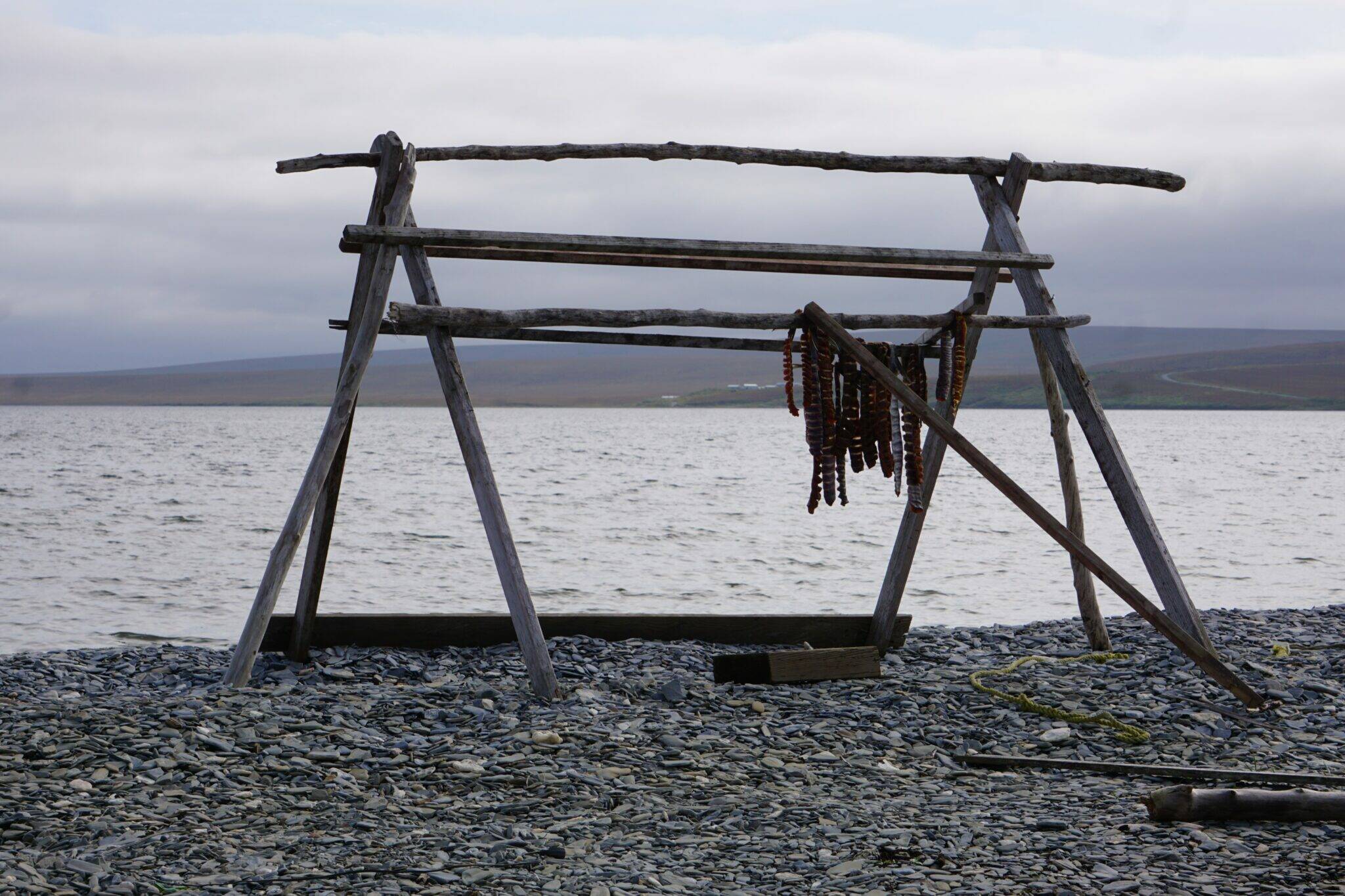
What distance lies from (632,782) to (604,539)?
18.4 m

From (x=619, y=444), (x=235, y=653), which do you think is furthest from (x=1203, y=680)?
(x=619, y=444)

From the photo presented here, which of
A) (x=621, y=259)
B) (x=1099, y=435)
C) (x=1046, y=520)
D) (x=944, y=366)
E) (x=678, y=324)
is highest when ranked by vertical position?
(x=621, y=259)

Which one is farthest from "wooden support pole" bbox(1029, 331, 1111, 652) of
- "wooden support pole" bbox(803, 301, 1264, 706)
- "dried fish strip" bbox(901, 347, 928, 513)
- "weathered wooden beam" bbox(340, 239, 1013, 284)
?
"weathered wooden beam" bbox(340, 239, 1013, 284)

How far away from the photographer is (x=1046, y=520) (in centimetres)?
686

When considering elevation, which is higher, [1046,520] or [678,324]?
[678,324]

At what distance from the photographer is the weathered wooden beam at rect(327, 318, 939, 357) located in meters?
7.32

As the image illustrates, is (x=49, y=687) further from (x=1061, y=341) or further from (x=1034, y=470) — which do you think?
(x=1034, y=470)

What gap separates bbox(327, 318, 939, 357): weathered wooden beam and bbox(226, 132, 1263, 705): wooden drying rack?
2 centimetres

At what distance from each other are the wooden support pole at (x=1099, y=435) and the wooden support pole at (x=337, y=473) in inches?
158

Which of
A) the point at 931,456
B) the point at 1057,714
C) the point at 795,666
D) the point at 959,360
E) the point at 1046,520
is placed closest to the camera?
the point at 1046,520

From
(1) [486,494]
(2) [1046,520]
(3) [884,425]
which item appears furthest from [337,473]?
(2) [1046,520]

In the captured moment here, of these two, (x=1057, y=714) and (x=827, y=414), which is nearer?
(x=1057, y=714)

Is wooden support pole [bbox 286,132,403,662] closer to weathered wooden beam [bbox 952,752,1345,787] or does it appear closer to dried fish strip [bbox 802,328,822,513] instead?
dried fish strip [bbox 802,328,822,513]

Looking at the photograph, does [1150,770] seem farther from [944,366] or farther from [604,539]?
[604,539]
